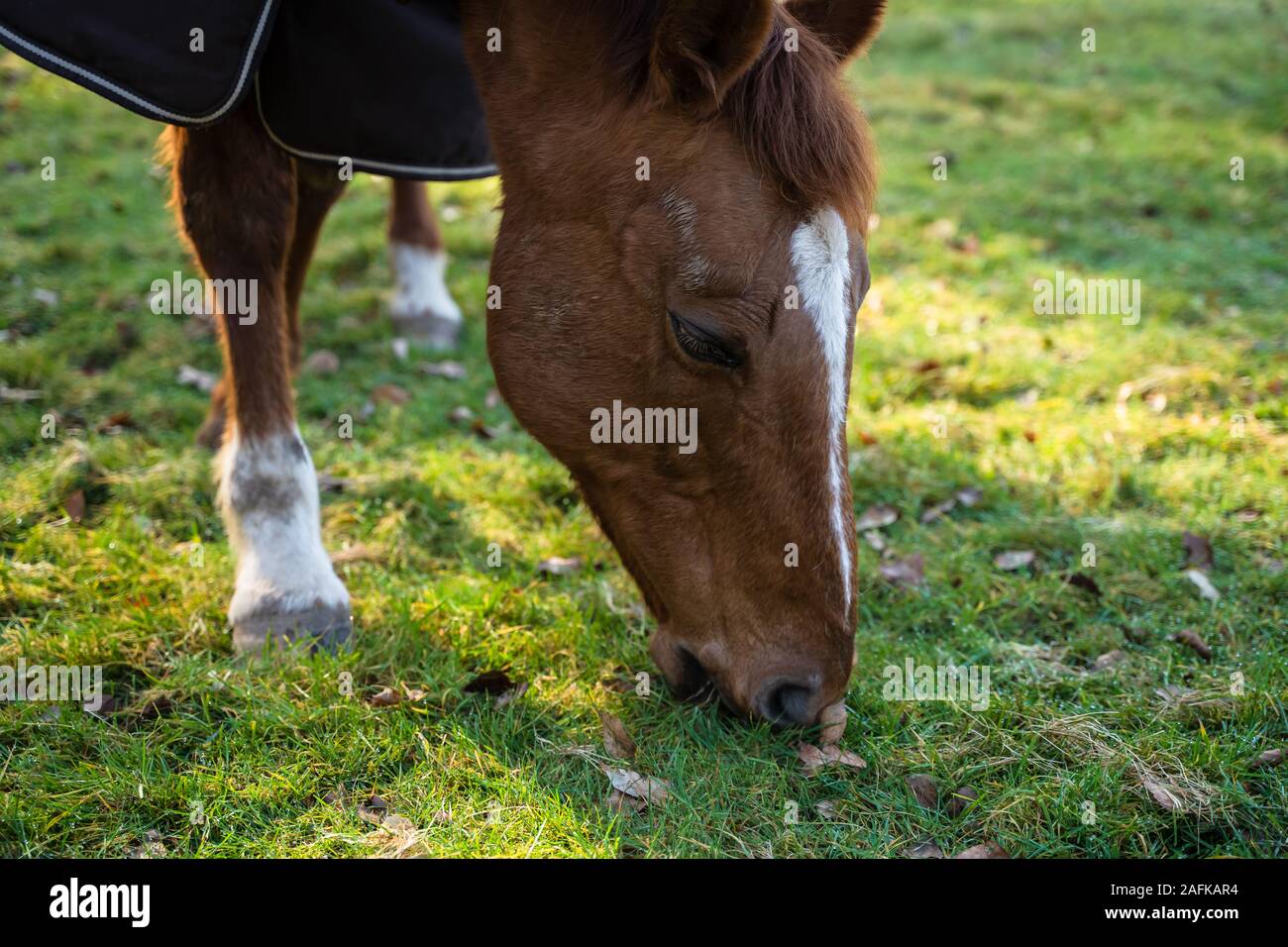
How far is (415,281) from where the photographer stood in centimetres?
585

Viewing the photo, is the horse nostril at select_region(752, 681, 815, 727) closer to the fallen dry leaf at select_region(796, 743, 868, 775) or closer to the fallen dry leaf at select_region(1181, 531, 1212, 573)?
the fallen dry leaf at select_region(796, 743, 868, 775)

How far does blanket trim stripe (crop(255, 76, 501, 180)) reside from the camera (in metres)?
3.31

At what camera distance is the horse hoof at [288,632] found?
→ 3188 millimetres

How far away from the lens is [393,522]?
160 inches

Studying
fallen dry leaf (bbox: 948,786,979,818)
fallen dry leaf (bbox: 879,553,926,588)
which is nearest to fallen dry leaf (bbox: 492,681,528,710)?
fallen dry leaf (bbox: 948,786,979,818)

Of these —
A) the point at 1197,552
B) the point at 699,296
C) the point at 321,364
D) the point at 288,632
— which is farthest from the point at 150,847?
the point at 1197,552

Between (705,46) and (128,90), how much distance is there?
1.72 metres

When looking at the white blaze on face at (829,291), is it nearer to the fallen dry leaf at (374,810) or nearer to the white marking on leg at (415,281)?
the fallen dry leaf at (374,810)

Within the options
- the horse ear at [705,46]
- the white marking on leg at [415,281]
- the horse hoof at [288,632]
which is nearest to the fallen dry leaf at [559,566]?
the horse hoof at [288,632]

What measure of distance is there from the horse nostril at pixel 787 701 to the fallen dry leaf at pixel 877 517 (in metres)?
1.62

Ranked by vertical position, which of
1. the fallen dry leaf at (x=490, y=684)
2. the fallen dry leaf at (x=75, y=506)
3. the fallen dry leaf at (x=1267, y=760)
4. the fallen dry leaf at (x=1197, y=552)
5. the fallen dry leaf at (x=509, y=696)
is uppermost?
the fallen dry leaf at (x=75, y=506)

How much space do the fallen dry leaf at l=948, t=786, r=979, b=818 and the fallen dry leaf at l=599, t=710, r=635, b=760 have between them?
2.82 feet
